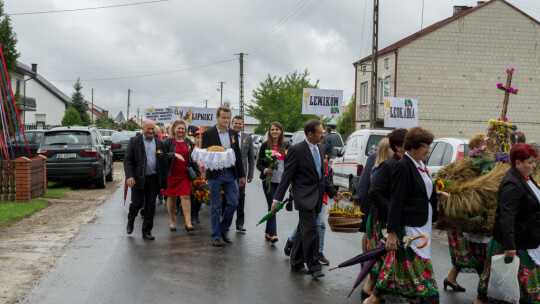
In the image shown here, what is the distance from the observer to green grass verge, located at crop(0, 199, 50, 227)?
10.3 metres

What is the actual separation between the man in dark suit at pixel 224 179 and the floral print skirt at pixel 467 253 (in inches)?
138

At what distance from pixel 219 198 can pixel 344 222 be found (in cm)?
259

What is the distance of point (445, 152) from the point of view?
1088 cm

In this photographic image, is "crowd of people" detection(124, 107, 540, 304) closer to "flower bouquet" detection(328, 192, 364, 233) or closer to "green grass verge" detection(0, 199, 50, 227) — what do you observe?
"flower bouquet" detection(328, 192, 364, 233)

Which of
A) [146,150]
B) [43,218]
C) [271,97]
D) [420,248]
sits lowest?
[43,218]

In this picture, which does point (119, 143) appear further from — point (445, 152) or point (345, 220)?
point (345, 220)

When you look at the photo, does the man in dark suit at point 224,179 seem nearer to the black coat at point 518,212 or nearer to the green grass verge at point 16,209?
the green grass verge at point 16,209

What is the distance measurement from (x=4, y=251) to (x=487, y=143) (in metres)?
6.42

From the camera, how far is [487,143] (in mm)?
6348

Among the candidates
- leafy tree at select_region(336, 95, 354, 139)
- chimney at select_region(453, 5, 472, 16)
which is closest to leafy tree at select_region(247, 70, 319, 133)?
leafy tree at select_region(336, 95, 354, 139)

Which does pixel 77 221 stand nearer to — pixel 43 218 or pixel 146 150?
pixel 43 218

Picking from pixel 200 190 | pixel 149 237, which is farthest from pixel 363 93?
pixel 149 237

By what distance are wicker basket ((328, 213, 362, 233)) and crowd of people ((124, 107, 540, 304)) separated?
0.46ft

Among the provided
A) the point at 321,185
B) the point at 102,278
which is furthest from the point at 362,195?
the point at 102,278
